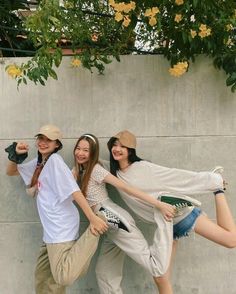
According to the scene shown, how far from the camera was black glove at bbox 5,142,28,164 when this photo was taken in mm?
3549

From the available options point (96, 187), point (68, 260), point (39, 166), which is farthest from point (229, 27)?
point (68, 260)

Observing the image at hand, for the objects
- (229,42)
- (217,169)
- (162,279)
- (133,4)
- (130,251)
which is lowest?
(162,279)

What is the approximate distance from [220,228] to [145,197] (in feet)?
1.99

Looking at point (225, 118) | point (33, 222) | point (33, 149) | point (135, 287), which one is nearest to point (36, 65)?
point (33, 149)

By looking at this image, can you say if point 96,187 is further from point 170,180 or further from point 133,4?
point 133,4

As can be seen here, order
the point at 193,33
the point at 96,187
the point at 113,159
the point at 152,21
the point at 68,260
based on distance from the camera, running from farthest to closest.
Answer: the point at 113,159 → the point at 96,187 → the point at 193,33 → the point at 152,21 → the point at 68,260

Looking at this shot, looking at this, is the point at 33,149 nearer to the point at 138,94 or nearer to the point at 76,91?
the point at 76,91

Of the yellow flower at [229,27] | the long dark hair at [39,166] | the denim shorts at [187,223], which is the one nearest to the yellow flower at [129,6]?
the yellow flower at [229,27]

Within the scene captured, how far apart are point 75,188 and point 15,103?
103 centimetres

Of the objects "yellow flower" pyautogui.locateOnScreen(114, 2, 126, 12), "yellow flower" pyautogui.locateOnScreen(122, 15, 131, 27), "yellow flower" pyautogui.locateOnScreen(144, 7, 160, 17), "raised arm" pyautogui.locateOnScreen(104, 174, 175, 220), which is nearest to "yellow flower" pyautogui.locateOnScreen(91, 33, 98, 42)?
"yellow flower" pyautogui.locateOnScreen(122, 15, 131, 27)

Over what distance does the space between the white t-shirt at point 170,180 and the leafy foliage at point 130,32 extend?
0.77 meters

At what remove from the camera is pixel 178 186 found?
3.44 m

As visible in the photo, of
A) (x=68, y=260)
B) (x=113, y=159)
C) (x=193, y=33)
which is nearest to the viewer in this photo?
(x=68, y=260)

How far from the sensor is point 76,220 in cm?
339
